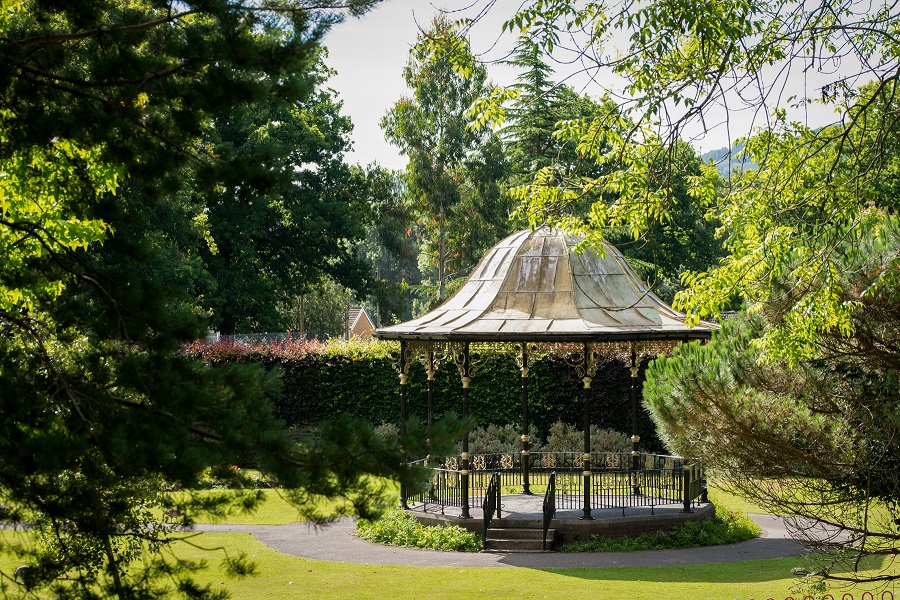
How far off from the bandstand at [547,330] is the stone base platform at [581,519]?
0.20 metres

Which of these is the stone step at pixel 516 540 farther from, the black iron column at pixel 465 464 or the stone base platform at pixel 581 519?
the black iron column at pixel 465 464

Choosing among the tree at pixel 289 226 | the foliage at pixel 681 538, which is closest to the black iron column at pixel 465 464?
the foliage at pixel 681 538

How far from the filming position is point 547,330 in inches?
655

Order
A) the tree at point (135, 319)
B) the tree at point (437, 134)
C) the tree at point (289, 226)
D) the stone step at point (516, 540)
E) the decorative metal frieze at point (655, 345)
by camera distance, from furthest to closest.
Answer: the tree at point (437, 134) < the tree at point (289, 226) < the decorative metal frieze at point (655, 345) < the stone step at point (516, 540) < the tree at point (135, 319)

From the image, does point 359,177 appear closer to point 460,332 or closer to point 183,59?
point 460,332

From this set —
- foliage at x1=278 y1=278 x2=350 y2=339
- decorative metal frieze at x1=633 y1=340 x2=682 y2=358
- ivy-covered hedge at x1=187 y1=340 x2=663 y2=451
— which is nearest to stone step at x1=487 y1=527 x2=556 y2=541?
decorative metal frieze at x1=633 y1=340 x2=682 y2=358

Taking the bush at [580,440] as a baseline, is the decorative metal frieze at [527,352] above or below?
above

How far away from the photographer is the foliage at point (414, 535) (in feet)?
54.0

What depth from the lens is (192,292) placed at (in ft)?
113

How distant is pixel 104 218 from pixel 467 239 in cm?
3672

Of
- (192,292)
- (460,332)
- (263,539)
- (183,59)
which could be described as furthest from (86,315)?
(192,292)

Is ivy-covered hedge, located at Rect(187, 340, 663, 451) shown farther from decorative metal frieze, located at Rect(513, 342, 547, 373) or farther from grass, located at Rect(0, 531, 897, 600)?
grass, located at Rect(0, 531, 897, 600)

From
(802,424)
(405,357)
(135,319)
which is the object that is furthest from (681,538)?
(135,319)

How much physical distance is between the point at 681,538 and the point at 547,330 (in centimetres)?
420
